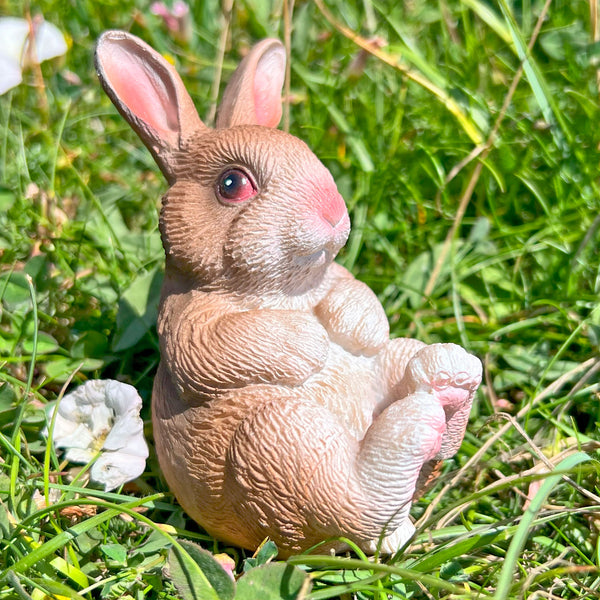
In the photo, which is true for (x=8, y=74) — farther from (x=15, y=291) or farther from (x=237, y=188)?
(x=237, y=188)

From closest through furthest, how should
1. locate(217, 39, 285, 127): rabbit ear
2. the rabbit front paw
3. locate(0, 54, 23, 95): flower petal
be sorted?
the rabbit front paw < locate(217, 39, 285, 127): rabbit ear < locate(0, 54, 23, 95): flower petal

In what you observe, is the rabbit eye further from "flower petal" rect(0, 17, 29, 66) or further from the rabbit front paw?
"flower petal" rect(0, 17, 29, 66)

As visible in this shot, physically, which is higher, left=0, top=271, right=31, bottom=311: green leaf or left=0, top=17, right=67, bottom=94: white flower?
left=0, top=17, right=67, bottom=94: white flower

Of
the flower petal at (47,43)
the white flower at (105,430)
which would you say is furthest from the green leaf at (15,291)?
the flower petal at (47,43)

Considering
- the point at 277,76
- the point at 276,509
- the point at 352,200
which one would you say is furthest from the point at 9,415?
the point at 352,200

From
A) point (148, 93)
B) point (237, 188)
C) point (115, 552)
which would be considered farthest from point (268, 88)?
point (115, 552)

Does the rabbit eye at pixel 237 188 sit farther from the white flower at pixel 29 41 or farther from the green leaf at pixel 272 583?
the white flower at pixel 29 41

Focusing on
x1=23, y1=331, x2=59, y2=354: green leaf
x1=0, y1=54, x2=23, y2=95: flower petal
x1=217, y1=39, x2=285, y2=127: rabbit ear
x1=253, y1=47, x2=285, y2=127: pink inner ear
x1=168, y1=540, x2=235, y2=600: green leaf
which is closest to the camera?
x1=168, y1=540, x2=235, y2=600: green leaf

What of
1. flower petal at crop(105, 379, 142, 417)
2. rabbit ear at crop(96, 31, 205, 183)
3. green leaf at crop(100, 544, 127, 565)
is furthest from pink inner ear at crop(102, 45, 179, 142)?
green leaf at crop(100, 544, 127, 565)
